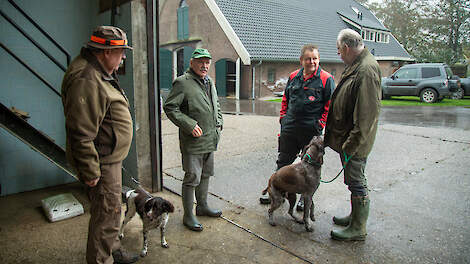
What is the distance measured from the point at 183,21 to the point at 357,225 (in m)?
22.3

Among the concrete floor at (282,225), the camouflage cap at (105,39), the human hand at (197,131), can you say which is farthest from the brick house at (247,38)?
the camouflage cap at (105,39)

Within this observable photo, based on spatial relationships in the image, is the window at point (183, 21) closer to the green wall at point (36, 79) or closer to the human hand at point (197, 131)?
the green wall at point (36, 79)

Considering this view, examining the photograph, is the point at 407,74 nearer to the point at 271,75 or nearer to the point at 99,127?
the point at 271,75

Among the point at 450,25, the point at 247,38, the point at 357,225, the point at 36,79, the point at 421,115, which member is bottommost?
the point at 357,225

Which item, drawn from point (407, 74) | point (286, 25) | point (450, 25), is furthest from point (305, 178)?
point (450, 25)

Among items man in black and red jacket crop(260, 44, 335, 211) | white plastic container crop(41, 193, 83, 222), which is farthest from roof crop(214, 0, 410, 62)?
white plastic container crop(41, 193, 83, 222)

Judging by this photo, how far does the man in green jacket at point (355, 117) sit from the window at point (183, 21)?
2120 cm

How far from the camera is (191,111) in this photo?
3676 mm

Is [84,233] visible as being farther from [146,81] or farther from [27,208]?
[146,81]

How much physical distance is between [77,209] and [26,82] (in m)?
1.97

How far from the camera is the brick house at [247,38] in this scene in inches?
782

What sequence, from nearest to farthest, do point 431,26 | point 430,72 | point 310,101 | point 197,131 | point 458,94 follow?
point 197,131 → point 310,101 → point 430,72 → point 458,94 → point 431,26

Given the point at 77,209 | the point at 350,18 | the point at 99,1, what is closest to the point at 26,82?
the point at 99,1

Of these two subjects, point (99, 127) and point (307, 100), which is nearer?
point (99, 127)
